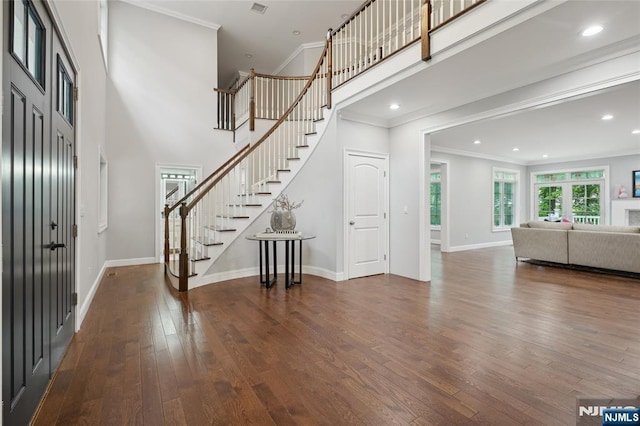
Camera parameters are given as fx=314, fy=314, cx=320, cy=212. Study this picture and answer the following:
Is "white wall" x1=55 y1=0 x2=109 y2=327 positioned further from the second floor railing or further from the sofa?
the sofa

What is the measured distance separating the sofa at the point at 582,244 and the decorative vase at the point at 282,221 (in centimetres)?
502

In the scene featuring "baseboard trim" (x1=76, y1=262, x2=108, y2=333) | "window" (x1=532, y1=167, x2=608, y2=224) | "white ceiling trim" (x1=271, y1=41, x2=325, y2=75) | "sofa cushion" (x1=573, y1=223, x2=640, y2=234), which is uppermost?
"white ceiling trim" (x1=271, y1=41, x2=325, y2=75)

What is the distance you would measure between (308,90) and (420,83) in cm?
235

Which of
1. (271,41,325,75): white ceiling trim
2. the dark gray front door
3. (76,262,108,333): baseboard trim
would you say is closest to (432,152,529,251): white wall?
(271,41,325,75): white ceiling trim

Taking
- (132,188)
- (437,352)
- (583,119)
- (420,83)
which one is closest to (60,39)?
(420,83)

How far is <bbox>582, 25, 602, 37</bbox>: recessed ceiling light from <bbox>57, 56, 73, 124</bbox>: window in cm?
422

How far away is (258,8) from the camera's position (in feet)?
21.0

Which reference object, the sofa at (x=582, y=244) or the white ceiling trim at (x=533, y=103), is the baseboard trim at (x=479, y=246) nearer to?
the sofa at (x=582, y=244)

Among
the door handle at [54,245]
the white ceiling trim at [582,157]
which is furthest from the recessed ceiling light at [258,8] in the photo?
the white ceiling trim at [582,157]

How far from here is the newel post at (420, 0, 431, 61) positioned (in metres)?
3.17

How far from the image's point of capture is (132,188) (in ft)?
19.9

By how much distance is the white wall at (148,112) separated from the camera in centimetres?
596

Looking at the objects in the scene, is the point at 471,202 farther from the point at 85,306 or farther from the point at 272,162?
the point at 85,306

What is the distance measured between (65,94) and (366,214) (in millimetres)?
3946
